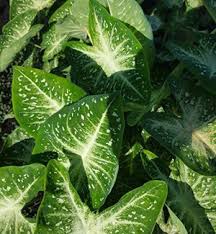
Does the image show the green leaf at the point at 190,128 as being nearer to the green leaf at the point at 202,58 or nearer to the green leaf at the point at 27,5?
the green leaf at the point at 202,58

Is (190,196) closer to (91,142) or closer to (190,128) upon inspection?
(190,128)

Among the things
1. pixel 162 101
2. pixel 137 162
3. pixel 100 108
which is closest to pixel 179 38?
pixel 162 101

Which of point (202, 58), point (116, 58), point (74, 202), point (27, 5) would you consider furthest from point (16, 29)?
point (74, 202)

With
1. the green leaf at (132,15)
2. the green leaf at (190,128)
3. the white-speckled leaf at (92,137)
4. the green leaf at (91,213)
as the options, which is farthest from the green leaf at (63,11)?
the green leaf at (91,213)

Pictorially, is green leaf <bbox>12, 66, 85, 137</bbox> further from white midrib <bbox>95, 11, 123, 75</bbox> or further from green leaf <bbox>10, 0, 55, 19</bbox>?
green leaf <bbox>10, 0, 55, 19</bbox>

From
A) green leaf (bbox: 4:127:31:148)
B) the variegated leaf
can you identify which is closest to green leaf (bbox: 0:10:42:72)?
green leaf (bbox: 4:127:31:148)

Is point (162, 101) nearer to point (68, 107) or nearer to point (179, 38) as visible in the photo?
point (179, 38)
